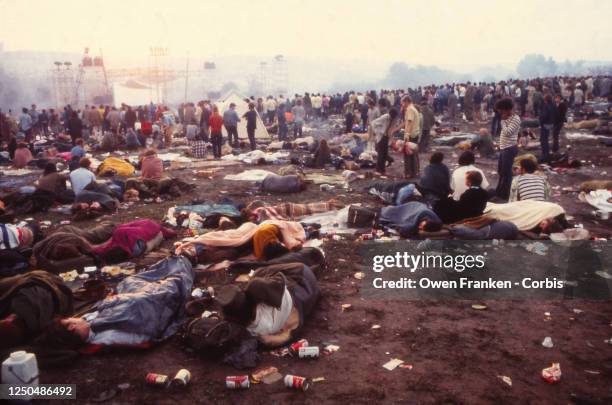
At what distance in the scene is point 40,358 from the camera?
3.87 meters

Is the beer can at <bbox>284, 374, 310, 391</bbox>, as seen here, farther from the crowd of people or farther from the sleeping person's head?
the sleeping person's head

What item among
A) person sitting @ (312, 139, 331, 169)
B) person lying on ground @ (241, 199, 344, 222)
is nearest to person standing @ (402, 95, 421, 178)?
person sitting @ (312, 139, 331, 169)

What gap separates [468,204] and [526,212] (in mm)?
897

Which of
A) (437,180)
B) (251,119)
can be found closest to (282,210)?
(437,180)

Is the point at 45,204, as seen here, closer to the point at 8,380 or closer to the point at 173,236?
the point at 173,236

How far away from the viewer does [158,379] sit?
12.0ft

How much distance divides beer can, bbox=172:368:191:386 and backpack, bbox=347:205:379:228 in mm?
4283

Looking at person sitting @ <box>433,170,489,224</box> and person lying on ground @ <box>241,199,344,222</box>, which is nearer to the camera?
person sitting @ <box>433,170,489,224</box>

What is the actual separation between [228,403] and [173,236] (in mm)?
4188

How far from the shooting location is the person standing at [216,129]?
14.6 meters

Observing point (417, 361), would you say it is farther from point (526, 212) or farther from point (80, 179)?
point (80, 179)

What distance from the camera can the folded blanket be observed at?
6.64 metres

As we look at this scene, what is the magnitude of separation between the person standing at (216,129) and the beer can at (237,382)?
1184 centimetres

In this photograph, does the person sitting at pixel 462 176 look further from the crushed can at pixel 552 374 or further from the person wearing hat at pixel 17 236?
the person wearing hat at pixel 17 236
